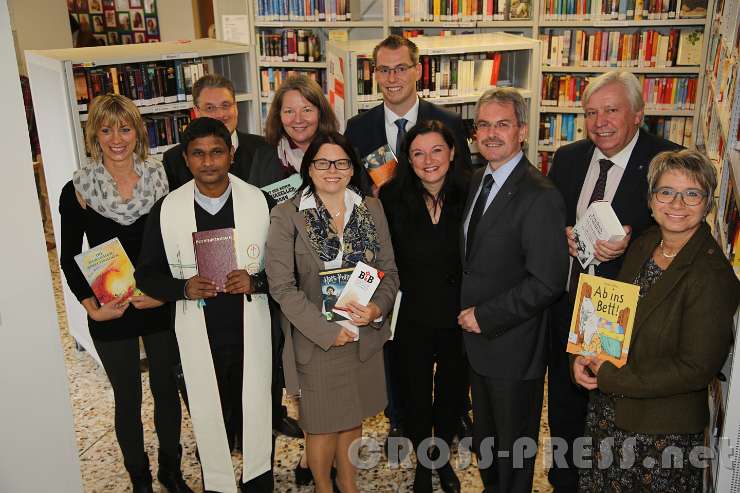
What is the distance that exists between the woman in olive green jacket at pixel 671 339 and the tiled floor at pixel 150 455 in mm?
1113

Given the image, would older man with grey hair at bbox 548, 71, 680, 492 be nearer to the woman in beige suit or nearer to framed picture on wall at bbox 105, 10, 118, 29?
the woman in beige suit

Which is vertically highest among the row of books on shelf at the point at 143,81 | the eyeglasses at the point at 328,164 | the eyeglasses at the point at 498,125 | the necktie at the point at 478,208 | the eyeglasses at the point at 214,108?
the row of books on shelf at the point at 143,81

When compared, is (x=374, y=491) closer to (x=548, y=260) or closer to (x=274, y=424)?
(x=274, y=424)

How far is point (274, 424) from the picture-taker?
3.34 m

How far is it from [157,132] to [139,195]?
6.48ft

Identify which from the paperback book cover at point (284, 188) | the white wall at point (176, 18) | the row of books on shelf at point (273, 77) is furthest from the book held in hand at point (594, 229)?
the white wall at point (176, 18)

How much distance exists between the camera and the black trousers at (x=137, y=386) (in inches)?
125

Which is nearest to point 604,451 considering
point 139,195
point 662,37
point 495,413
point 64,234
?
point 495,413

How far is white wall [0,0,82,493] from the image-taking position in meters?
1.91

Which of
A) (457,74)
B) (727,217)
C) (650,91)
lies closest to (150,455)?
(727,217)

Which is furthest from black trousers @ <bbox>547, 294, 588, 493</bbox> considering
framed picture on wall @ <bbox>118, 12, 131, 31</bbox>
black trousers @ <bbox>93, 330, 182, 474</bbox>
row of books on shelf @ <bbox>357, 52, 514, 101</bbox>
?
framed picture on wall @ <bbox>118, 12, 131, 31</bbox>

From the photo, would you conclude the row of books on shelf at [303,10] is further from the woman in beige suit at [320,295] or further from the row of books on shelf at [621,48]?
the woman in beige suit at [320,295]

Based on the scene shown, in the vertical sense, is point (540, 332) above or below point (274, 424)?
above

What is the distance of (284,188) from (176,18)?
9.52 meters
